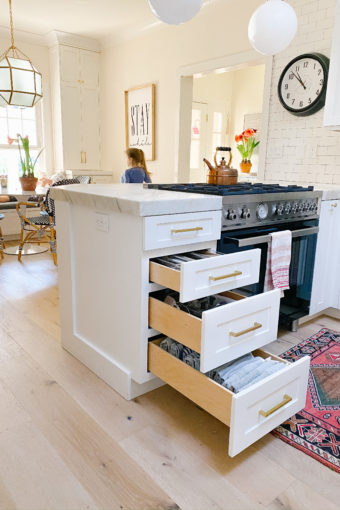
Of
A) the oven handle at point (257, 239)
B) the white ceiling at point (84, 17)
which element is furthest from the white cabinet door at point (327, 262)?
the white ceiling at point (84, 17)

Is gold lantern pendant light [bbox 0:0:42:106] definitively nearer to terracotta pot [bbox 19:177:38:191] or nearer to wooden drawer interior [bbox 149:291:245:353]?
terracotta pot [bbox 19:177:38:191]

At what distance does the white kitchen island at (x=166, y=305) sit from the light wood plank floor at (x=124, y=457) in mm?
121

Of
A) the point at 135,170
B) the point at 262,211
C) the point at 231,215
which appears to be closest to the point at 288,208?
the point at 262,211

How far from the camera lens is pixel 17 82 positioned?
3650mm

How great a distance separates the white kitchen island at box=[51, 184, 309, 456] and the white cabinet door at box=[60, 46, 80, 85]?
171 inches

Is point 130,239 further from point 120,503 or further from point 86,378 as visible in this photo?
point 120,503

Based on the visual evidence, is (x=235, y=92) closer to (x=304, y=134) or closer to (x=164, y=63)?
(x=164, y=63)

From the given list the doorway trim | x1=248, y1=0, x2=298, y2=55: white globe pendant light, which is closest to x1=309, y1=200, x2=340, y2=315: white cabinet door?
x1=248, y1=0, x2=298, y2=55: white globe pendant light

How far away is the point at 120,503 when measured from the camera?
3.78 feet

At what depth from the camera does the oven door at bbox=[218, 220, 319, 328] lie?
2.00m

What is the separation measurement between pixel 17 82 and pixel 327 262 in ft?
10.9

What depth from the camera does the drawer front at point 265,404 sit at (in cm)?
121

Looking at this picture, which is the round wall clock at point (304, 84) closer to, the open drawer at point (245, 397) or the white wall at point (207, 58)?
the white wall at point (207, 58)

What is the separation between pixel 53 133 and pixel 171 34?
2.42 m
